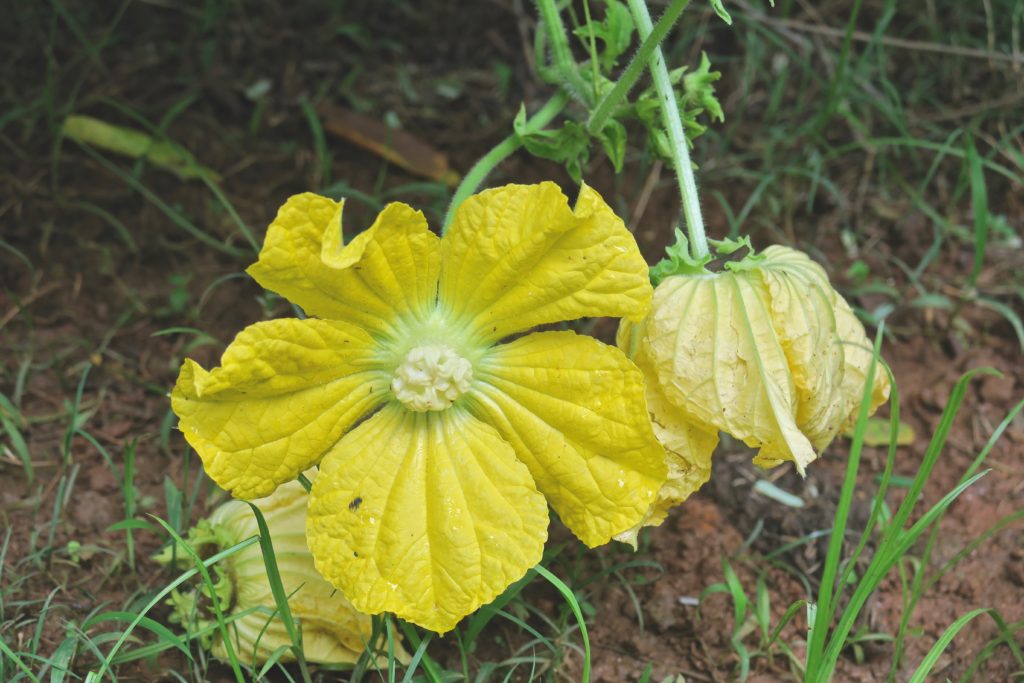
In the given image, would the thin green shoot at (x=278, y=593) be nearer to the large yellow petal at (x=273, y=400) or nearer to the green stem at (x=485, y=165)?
the large yellow petal at (x=273, y=400)

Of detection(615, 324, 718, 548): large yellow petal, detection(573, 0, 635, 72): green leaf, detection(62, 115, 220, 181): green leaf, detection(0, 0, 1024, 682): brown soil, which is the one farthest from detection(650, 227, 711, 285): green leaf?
detection(62, 115, 220, 181): green leaf

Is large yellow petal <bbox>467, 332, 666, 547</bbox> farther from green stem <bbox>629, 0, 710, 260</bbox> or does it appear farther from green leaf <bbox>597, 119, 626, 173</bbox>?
green leaf <bbox>597, 119, 626, 173</bbox>

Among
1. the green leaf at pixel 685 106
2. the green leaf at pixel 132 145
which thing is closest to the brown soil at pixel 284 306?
the green leaf at pixel 132 145

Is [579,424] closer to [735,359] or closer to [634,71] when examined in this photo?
[735,359]

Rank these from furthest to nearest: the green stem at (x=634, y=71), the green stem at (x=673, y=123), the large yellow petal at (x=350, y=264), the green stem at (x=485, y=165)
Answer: the green stem at (x=485, y=165)
the green stem at (x=673, y=123)
the green stem at (x=634, y=71)
the large yellow petal at (x=350, y=264)

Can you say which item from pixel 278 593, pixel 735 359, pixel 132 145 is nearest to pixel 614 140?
pixel 735 359

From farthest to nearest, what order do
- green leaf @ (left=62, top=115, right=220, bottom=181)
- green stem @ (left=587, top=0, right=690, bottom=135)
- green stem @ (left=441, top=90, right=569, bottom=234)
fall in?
green leaf @ (left=62, top=115, right=220, bottom=181) → green stem @ (left=441, top=90, right=569, bottom=234) → green stem @ (left=587, top=0, right=690, bottom=135)
